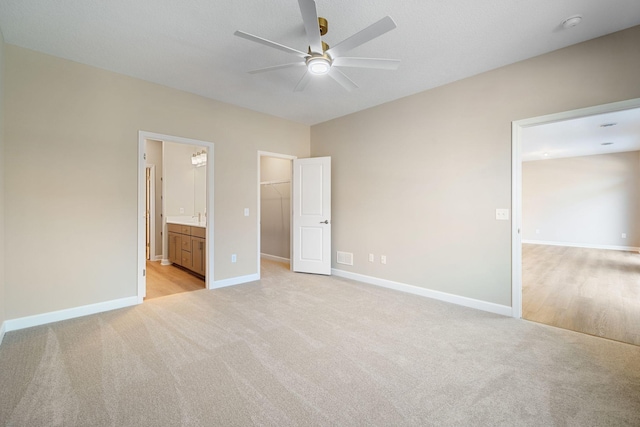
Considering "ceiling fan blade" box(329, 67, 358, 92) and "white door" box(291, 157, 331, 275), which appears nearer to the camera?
"ceiling fan blade" box(329, 67, 358, 92)

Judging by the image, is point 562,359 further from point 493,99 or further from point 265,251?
point 265,251

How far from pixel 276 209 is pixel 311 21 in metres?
4.81

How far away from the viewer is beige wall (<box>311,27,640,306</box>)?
2.65 metres

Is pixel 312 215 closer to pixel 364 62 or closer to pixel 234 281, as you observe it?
pixel 234 281

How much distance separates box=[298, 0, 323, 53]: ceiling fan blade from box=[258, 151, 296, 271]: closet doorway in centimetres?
391

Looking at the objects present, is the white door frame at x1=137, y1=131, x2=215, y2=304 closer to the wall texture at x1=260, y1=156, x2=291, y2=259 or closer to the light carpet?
the light carpet

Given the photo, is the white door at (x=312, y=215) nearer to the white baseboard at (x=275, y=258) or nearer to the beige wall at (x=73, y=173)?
the white baseboard at (x=275, y=258)

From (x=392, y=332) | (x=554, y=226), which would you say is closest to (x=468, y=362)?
(x=392, y=332)

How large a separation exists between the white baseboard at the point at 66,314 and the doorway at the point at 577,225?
4550 mm

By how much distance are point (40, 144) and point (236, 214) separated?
2.29 meters

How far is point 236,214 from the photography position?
14.1 ft

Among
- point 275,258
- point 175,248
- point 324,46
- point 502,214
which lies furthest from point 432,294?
point 175,248

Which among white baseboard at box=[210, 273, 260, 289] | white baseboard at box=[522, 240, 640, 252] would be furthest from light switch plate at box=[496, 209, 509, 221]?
white baseboard at box=[522, 240, 640, 252]

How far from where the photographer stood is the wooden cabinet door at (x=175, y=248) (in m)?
5.20
